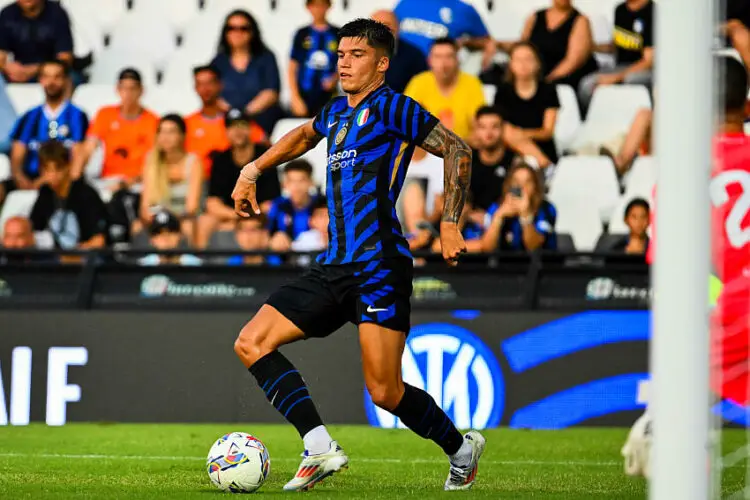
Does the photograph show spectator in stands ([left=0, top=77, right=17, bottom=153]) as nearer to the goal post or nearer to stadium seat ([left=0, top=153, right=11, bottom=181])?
stadium seat ([left=0, top=153, right=11, bottom=181])

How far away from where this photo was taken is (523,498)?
563 cm

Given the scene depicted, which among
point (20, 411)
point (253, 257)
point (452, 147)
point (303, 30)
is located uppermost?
point (303, 30)

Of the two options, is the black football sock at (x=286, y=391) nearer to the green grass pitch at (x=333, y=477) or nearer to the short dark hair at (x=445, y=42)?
the green grass pitch at (x=333, y=477)

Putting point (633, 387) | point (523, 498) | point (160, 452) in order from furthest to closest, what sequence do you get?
point (633, 387)
point (160, 452)
point (523, 498)

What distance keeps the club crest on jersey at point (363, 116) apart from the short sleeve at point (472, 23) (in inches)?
263

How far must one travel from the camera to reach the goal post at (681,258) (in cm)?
337

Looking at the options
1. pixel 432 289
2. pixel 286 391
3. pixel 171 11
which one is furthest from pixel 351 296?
pixel 171 11

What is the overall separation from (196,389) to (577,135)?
171 inches

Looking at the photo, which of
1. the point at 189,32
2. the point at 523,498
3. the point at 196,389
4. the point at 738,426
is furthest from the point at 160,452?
the point at 189,32

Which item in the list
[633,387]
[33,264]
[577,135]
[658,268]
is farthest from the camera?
[577,135]

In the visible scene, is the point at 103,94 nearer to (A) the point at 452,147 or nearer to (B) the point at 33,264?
(B) the point at 33,264

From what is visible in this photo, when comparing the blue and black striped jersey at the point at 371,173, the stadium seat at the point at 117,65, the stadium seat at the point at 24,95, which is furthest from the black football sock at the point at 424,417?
the stadium seat at the point at 117,65

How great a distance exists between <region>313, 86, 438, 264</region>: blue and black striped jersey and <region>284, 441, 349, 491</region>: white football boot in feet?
2.85

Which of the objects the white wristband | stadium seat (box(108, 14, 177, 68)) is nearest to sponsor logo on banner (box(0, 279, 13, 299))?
stadium seat (box(108, 14, 177, 68))
